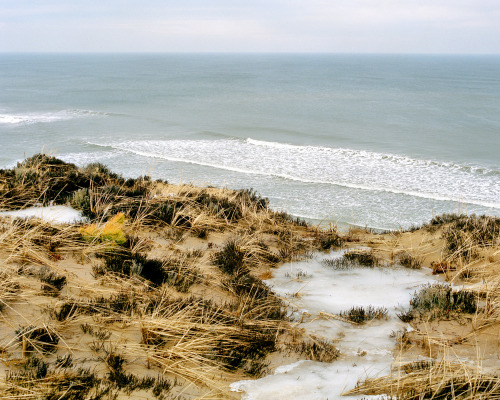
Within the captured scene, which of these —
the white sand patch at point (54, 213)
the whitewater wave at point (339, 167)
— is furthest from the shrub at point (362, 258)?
the whitewater wave at point (339, 167)

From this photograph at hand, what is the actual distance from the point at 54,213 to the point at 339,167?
641 inches

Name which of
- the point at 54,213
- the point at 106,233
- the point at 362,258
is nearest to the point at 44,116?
the point at 54,213

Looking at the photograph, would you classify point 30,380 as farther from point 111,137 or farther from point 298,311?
point 111,137

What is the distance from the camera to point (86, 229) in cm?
500

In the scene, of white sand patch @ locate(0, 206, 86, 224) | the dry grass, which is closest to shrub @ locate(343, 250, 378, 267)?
the dry grass

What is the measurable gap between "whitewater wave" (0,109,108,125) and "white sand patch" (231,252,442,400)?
3054cm

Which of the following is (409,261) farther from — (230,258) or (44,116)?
(44,116)

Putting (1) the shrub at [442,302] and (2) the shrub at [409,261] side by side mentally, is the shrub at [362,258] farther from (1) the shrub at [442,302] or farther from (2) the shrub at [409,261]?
(1) the shrub at [442,302]

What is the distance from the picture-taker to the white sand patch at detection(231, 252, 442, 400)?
2.89 meters

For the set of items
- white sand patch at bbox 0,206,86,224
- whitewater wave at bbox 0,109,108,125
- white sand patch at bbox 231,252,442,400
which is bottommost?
white sand patch at bbox 231,252,442,400

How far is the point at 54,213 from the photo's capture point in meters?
6.11

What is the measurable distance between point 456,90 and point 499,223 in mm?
54797

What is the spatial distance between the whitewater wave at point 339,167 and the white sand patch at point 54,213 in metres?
13.0

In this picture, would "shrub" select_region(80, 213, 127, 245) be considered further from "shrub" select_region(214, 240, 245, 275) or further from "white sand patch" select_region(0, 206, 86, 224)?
"shrub" select_region(214, 240, 245, 275)
